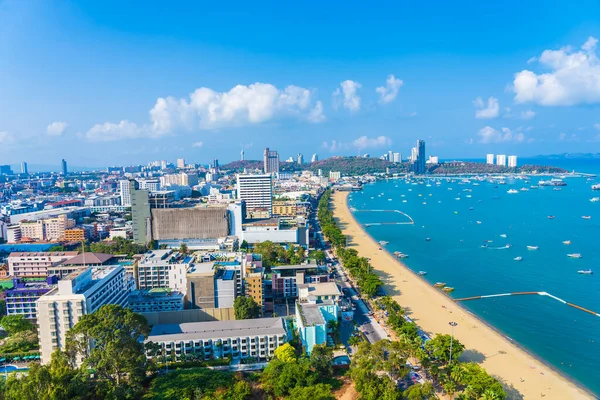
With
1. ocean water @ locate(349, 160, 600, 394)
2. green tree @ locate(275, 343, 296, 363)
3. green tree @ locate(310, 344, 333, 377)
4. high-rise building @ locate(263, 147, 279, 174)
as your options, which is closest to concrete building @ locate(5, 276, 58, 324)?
green tree @ locate(275, 343, 296, 363)

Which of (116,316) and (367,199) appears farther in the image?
(367,199)

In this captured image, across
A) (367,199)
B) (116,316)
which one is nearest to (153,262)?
(116,316)

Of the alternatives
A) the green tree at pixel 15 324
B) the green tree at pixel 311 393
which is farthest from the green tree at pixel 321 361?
the green tree at pixel 15 324

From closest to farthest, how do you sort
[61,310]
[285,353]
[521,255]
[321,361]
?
1. [321,361]
2. [285,353]
3. [61,310]
4. [521,255]

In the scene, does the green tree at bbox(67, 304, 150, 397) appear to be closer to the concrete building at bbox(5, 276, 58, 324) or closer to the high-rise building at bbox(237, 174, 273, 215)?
the concrete building at bbox(5, 276, 58, 324)

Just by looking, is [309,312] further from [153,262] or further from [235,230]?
[235,230]

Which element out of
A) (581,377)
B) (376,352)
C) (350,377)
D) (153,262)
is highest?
(153,262)

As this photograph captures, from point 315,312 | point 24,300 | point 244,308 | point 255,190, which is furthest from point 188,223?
point 315,312

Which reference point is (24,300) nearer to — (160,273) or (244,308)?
(160,273)
